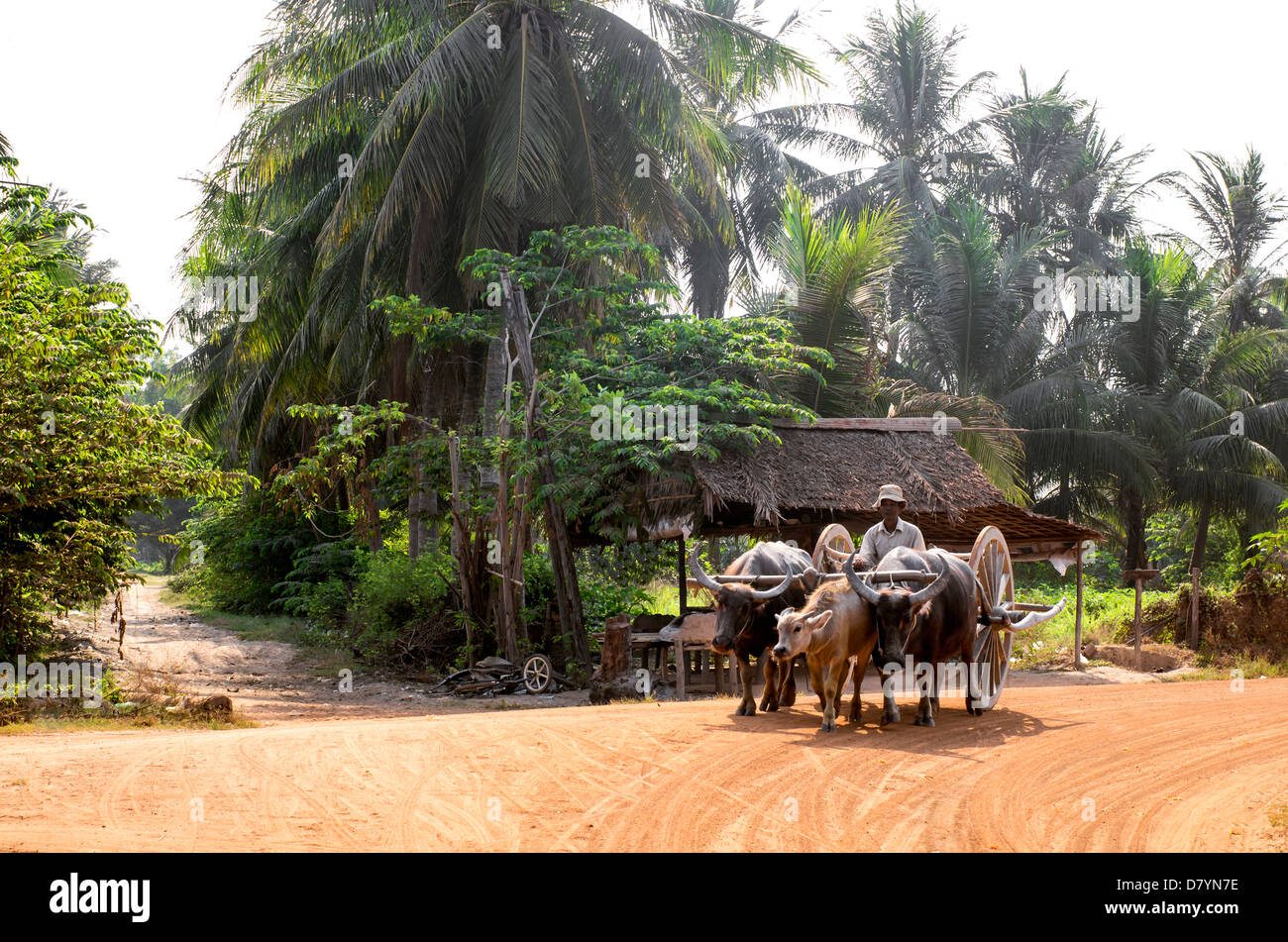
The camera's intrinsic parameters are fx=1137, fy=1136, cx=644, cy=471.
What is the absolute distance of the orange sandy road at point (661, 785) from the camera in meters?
5.92

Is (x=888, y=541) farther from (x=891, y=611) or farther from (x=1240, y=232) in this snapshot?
(x=1240, y=232)

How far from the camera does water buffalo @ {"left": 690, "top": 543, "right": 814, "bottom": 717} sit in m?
9.25

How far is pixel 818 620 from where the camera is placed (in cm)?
815

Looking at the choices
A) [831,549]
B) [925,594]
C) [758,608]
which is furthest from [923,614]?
[831,549]

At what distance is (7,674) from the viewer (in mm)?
12055

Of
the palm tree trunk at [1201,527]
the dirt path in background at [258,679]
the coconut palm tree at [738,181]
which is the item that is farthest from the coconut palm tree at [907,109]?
the dirt path in background at [258,679]

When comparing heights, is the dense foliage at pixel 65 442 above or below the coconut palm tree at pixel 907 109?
below

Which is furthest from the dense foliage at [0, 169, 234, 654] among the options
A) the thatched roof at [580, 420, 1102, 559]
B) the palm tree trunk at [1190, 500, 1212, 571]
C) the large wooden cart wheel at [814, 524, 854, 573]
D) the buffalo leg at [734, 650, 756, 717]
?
the palm tree trunk at [1190, 500, 1212, 571]

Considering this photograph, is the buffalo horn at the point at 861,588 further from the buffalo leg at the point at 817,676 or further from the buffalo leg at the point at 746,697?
the buffalo leg at the point at 746,697

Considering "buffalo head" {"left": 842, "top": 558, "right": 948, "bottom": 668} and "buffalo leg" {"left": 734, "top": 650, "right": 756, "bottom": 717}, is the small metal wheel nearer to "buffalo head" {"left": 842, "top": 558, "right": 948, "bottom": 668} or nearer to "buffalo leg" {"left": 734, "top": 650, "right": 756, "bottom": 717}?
"buffalo leg" {"left": 734, "top": 650, "right": 756, "bottom": 717}

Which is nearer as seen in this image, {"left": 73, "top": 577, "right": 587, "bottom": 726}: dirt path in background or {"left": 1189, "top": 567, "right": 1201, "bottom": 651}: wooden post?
{"left": 73, "top": 577, "right": 587, "bottom": 726}: dirt path in background

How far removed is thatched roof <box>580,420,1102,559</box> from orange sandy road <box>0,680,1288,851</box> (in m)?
5.34

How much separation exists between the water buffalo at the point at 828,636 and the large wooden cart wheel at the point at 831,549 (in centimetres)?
96

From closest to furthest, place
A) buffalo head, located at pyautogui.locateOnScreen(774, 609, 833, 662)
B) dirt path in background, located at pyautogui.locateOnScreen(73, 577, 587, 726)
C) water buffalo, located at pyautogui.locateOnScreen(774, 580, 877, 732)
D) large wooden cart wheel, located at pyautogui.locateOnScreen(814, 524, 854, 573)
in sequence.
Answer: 1. buffalo head, located at pyautogui.locateOnScreen(774, 609, 833, 662)
2. water buffalo, located at pyautogui.locateOnScreen(774, 580, 877, 732)
3. large wooden cart wheel, located at pyautogui.locateOnScreen(814, 524, 854, 573)
4. dirt path in background, located at pyautogui.locateOnScreen(73, 577, 587, 726)
